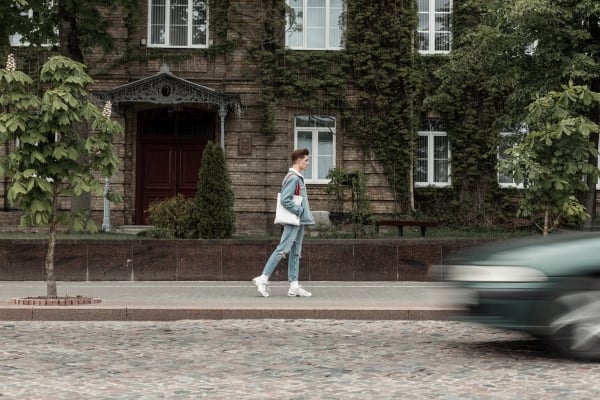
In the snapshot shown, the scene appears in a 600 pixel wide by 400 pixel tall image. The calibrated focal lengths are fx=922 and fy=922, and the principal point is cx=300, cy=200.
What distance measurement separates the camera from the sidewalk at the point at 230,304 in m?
11.3

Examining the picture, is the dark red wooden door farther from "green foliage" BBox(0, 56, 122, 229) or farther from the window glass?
"green foliage" BBox(0, 56, 122, 229)

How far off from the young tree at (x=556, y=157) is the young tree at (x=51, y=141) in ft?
20.4

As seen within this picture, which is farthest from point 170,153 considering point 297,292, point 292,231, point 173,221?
point 292,231

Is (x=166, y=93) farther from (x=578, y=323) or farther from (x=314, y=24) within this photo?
(x=578, y=323)

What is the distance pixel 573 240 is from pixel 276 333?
11.3 feet

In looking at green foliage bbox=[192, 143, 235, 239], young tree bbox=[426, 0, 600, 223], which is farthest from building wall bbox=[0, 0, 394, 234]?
green foliage bbox=[192, 143, 235, 239]

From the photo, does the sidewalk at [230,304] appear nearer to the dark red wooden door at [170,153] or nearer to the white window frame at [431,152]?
the dark red wooden door at [170,153]

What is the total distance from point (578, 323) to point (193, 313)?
518 cm

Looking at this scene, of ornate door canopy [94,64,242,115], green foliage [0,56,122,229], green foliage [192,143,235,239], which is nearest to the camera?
green foliage [0,56,122,229]

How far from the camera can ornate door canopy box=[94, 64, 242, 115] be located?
77.9 ft

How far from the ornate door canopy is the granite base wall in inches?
328

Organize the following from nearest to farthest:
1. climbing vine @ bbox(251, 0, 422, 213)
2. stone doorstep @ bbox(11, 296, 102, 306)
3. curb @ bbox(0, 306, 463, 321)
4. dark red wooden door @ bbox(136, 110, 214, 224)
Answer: curb @ bbox(0, 306, 463, 321) < stone doorstep @ bbox(11, 296, 102, 306) < climbing vine @ bbox(251, 0, 422, 213) < dark red wooden door @ bbox(136, 110, 214, 224)

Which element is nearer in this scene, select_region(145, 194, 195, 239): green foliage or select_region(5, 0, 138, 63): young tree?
select_region(145, 194, 195, 239): green foliage

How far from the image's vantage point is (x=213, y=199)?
17.3m
